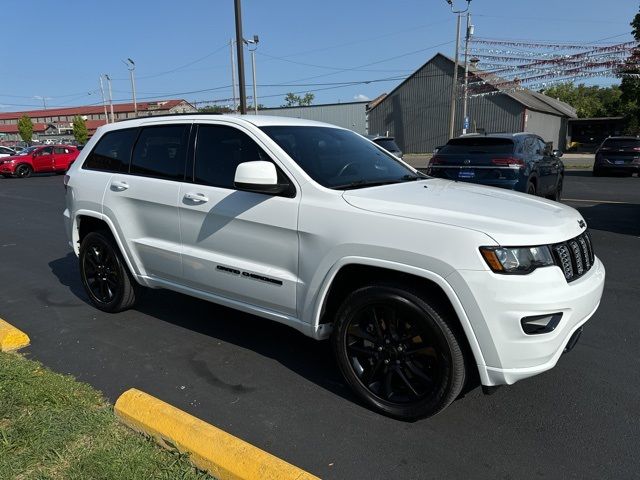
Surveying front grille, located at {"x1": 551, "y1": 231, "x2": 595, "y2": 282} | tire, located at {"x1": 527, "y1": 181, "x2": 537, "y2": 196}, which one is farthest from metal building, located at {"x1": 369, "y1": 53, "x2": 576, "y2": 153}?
front grille, located at {"x1": 551, "y1": 231, "x2": 595, "y2": 282}

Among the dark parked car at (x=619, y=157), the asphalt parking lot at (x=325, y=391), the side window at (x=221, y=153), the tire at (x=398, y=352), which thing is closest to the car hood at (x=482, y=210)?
the tire at (x=398, y=352)

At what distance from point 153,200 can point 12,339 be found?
1.59m

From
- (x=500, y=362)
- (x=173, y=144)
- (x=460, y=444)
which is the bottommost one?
(x=460, y=444)

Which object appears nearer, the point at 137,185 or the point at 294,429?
the point at 294,429

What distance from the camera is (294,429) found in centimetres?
289

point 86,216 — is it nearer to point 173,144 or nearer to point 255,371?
point 173,144

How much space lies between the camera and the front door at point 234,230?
10.6 ft

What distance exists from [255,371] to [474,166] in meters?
6.72

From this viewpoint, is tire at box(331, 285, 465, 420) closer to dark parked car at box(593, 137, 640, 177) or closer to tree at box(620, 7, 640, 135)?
dark parked car at box(593, 137, 640, 177)

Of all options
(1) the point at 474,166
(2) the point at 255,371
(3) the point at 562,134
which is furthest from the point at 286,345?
(3) the point at 562,134

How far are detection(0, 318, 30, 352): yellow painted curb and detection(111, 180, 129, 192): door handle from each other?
1408 millimetres

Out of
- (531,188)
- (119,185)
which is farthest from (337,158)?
(531,188)

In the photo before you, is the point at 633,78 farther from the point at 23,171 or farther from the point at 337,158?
the point at 23,171

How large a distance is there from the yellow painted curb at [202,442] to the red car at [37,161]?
83.1 ft
